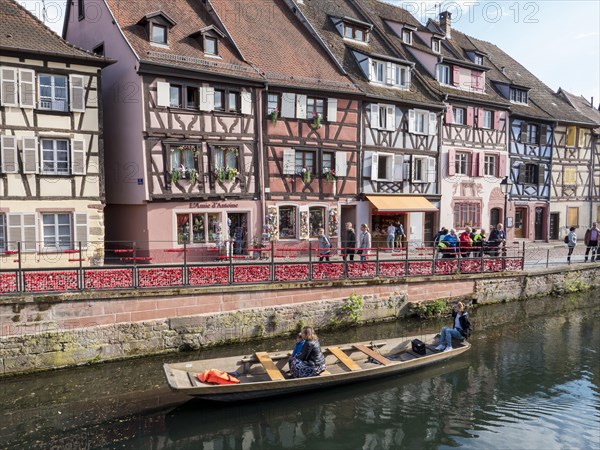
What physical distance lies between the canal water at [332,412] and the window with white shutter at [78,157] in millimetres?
7540

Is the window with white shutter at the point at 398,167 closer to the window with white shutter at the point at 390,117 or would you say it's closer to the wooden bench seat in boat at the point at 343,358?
the window with white shutter at the point at 390,117

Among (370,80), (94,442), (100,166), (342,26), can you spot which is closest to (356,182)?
(370,80)

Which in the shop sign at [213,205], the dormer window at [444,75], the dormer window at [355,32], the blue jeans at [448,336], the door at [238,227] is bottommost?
the blue jeans at [448,336]

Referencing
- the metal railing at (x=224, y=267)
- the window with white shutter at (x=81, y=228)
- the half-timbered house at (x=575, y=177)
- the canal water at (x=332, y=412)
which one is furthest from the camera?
the half-timbered house at (x=575, y=177)

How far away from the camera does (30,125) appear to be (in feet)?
53.6

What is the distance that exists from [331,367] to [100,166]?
1074 centimetres

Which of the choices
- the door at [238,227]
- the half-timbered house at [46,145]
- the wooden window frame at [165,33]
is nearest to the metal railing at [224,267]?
the door at [238,227]

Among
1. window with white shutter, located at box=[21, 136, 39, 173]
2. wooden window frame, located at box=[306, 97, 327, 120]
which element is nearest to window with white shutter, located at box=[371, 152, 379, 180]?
wooden window frame, located at box=[306, 97, 327, 120]

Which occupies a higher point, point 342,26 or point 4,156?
point 342,26

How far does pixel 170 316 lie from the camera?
13062 mm

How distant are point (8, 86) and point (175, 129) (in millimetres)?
5227

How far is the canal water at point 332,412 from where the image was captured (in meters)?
9.20

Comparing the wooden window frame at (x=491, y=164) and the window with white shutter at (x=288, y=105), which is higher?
the window with white shutter at (x=288, y=105)

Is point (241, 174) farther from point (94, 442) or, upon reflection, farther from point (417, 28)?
point (417, 28)
